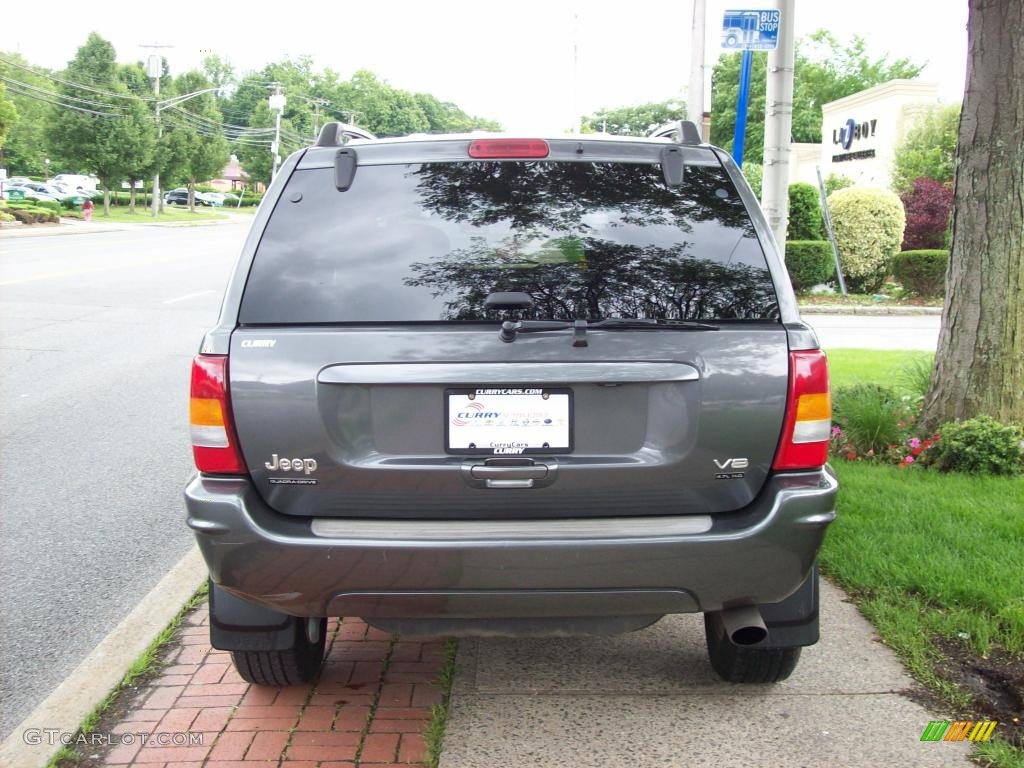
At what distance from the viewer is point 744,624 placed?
3107 millimetres

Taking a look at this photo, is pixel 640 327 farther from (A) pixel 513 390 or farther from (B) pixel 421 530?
(B) pixel 421 530

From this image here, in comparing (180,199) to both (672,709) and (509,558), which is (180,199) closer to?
(672,709)

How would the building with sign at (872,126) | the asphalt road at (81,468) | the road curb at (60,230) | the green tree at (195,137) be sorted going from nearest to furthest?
the asphalt road at (81,468)
the building with sign at (872,126)
the road curb at (60,230)
the green tree at (195,137)

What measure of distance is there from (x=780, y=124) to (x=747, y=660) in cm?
546

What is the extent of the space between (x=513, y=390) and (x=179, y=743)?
1637 millimetres

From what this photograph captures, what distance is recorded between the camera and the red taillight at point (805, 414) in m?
2.96

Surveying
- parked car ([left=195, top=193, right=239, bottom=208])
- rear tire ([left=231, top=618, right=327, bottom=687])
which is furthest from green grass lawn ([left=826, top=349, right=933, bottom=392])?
parked car ([left=195, top=193, right=239, bottom=208])

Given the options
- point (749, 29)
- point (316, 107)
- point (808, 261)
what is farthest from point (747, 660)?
point (316, 107)

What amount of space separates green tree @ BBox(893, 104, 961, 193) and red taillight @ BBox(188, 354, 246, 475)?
90.0 ft

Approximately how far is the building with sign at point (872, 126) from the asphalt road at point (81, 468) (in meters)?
23.0

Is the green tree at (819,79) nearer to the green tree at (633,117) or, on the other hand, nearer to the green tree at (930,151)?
the green tree at (633,117)

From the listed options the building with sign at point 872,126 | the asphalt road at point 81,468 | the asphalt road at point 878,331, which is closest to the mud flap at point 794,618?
the asphalt road at point 81,468

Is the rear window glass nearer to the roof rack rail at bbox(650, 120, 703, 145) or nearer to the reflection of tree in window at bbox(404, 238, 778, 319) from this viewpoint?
the reflection of tree in window at bbox(404, 238, 778, 319)

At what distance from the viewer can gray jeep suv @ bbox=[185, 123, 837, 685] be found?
290 centimetres
